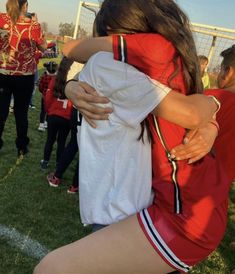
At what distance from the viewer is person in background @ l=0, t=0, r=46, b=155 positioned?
532cm

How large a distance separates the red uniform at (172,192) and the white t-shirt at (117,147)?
1.7 inches

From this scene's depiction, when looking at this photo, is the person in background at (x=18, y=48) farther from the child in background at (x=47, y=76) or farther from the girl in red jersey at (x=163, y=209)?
the girl in red jersey at (x=163, y=209)

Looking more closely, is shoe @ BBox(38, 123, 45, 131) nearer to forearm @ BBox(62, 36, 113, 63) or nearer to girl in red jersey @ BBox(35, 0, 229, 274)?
forearm @ BBox(62, 36, 113, 63)

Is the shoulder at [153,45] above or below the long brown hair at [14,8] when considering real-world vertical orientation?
above

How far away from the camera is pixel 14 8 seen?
5.24 m

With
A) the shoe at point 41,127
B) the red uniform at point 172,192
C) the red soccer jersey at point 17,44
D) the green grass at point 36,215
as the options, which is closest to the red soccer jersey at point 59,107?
the red soccer jersey at point 17,44

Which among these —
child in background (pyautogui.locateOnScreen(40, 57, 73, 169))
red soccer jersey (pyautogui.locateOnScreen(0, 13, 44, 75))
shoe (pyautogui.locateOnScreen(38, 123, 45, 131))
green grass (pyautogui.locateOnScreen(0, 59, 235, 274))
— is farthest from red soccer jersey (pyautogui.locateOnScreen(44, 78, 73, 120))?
shoe (pyautogui.locateOnScreen(38, 123, 45, 131))

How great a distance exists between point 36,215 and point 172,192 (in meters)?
3.14

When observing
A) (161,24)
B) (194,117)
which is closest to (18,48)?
(161,24)

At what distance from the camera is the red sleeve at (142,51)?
1.53 metres

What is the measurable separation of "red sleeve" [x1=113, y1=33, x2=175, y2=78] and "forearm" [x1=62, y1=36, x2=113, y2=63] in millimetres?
47

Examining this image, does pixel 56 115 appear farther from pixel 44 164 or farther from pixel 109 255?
pixel 109 255

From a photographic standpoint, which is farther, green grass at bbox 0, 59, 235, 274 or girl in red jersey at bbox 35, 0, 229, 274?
green grass at bbox 0, 59, 235, 274

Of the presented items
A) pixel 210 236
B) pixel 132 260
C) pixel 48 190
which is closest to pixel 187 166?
pixel 210 236
